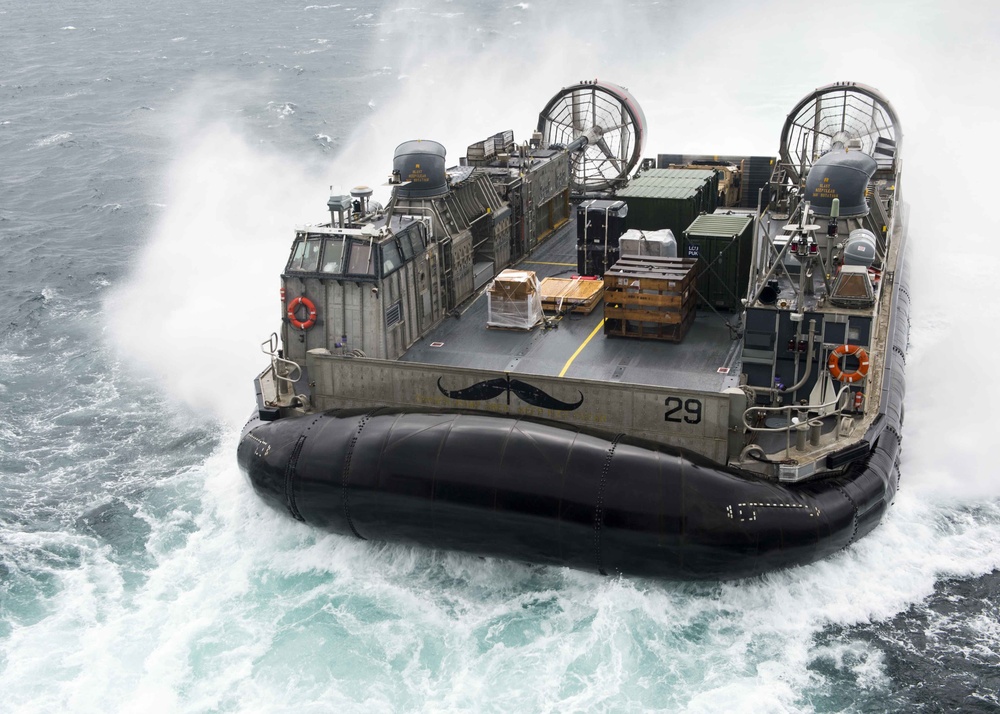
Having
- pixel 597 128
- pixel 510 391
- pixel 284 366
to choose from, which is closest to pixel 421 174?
pixel 284 366

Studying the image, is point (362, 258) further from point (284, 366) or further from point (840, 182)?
point (840, 182)

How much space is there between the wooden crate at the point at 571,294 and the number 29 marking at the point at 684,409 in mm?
4166

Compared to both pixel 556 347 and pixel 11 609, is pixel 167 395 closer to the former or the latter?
pixel 11 609

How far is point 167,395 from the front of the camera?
1783 cm

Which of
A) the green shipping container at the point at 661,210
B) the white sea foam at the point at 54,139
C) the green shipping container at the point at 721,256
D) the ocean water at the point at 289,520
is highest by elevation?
the white sea foam at the point at 54,139

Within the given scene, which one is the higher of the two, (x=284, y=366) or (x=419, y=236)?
(x=419, y=236)

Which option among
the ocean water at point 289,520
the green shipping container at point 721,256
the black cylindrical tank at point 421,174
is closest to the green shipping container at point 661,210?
the green shipping container at point 721,256

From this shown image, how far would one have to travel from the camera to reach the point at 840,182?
14.8 metres

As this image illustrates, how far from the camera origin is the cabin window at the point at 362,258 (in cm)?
1359

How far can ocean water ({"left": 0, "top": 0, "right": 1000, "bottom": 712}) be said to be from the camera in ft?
34.4

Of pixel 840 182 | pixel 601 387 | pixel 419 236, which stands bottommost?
pixel 601 387

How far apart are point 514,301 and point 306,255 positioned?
3213 mm

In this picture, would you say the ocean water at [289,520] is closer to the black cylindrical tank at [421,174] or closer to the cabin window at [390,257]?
the cabin window at [390,257]

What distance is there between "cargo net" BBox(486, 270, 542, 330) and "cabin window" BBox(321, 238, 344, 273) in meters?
2.49
